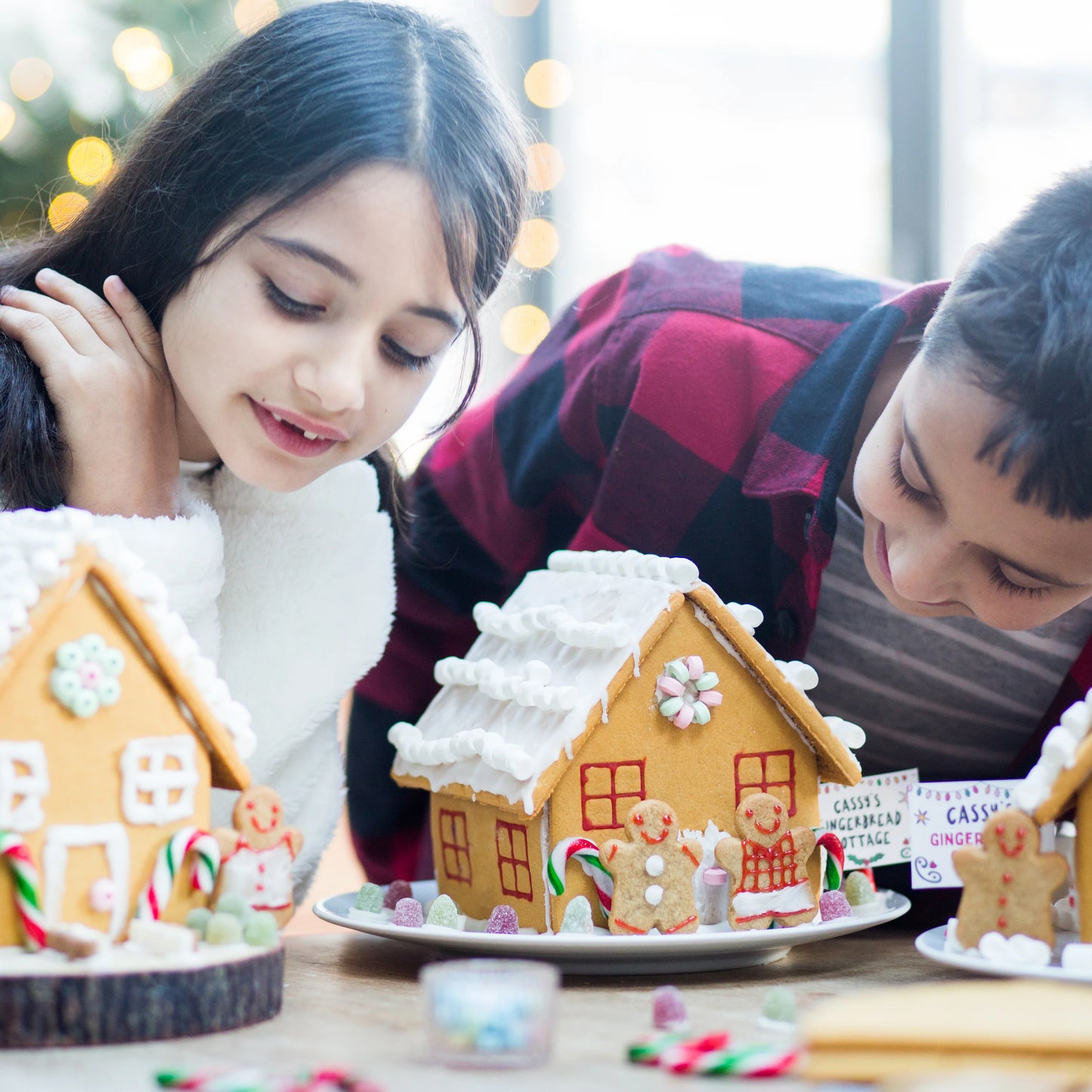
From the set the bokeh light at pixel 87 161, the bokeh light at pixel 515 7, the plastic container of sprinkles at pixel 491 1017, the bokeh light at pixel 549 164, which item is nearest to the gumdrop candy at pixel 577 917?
the plastic container of sprinkles at pixel 491 1017

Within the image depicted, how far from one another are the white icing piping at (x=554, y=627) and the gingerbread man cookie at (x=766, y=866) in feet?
0.49

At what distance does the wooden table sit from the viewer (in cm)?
63

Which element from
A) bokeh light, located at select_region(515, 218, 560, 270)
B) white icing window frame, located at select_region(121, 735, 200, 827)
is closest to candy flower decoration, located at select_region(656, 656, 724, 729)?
white icing window frame, located at select_region(121, 735, 200, 827)

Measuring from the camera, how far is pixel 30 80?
2.18 metres

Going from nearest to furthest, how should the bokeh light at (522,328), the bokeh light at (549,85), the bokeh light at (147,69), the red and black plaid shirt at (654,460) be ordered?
1. the red and black plaid shirt at (654,460)
2. the bokeh light at (147,69)
3. the bokeh light at (522,328)
4. the bokeh light at (549,85)

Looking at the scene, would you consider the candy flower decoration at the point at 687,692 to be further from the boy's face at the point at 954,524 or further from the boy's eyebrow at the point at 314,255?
the boy's eyebrow at the point at 314,255

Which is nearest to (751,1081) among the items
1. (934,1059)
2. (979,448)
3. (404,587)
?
(934,1059)

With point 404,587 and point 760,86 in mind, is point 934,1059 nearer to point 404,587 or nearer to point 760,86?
point 404,587

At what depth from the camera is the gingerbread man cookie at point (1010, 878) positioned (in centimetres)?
78

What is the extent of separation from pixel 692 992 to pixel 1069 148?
1969mm

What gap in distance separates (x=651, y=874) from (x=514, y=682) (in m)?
0.17

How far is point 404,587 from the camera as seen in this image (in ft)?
4.77

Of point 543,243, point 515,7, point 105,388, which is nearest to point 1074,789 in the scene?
point 105,388

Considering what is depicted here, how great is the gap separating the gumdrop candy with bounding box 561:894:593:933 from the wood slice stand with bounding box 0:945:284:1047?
0.24 m
